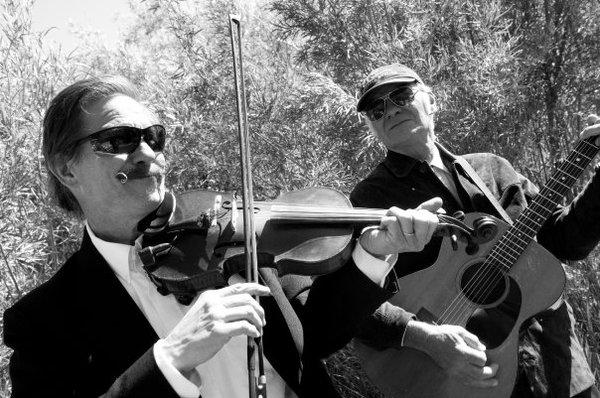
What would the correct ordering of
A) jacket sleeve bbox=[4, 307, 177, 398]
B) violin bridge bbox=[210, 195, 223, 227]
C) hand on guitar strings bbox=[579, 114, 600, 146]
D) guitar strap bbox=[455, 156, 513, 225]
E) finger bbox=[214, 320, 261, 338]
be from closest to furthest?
finger bbox=[214, 320, 261, 338] < jacket sleeve bbox=[4, 307, 177, 398] < violin bridge bbox=[210, 195, 223, 227] < hand on guitar strings bbox=[579, 114, 600, 146] < guitar strap bbox=[455, 156, 513, 225]

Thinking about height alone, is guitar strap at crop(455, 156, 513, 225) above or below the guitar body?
above

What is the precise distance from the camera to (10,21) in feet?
10.8

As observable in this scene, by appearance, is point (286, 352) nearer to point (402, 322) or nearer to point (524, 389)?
point (402, 322)

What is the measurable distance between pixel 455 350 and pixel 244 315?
104cm

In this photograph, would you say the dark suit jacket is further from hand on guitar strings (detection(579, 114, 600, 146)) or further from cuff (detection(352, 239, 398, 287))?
hand on guitar strings (detection(579, 114, 600, 146))

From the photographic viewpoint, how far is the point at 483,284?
219 cm

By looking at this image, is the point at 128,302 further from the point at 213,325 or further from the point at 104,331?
the point at 213,325

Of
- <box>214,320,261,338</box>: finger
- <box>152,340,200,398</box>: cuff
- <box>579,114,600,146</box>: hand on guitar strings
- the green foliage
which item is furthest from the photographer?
the green foliage

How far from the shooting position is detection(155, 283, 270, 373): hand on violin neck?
1.32 meters

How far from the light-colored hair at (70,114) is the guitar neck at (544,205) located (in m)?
1.26

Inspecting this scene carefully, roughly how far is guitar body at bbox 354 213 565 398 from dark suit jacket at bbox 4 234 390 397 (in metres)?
0.61

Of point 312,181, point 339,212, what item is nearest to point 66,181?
point 339,212

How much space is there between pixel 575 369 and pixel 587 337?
1201mm

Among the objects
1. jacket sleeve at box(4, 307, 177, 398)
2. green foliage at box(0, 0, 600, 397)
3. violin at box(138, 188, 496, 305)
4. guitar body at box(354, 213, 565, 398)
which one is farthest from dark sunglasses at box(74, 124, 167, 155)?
green foliage at box(0, 0, 600, 397)
